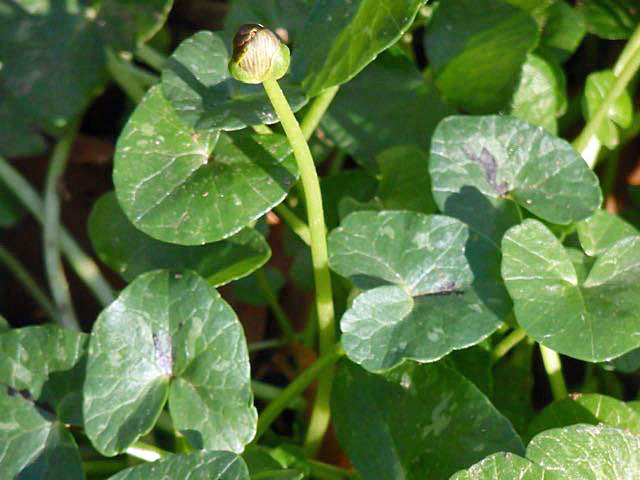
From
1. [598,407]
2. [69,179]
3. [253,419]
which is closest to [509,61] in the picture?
[598,407]

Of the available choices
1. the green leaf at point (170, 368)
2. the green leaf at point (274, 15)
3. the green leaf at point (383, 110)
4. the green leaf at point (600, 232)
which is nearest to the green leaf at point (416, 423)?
the green leaf at point (170, 368)

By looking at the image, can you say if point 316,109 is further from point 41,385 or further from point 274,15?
point 41,385

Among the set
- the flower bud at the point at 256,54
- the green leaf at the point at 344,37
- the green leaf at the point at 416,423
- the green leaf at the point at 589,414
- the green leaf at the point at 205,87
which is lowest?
the green leaf at the point at 589,414

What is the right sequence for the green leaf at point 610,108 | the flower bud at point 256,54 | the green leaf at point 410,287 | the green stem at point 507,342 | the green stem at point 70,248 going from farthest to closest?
the green stem at point 70,248, the green leaf at point 610,108, the green stem at point 507,342, the green leaf at point 410,287, the flower bud at point 256,54

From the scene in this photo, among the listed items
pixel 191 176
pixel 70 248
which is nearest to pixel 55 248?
pixel 70 248

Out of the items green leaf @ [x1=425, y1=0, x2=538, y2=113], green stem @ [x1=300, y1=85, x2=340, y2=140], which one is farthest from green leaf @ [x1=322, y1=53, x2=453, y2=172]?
green stem @ [x1=300, y1=85, x2=340, y2=140]

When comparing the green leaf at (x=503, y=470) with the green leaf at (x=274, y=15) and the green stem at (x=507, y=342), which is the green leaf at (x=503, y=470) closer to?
the green stem at (x=507, y=342)
